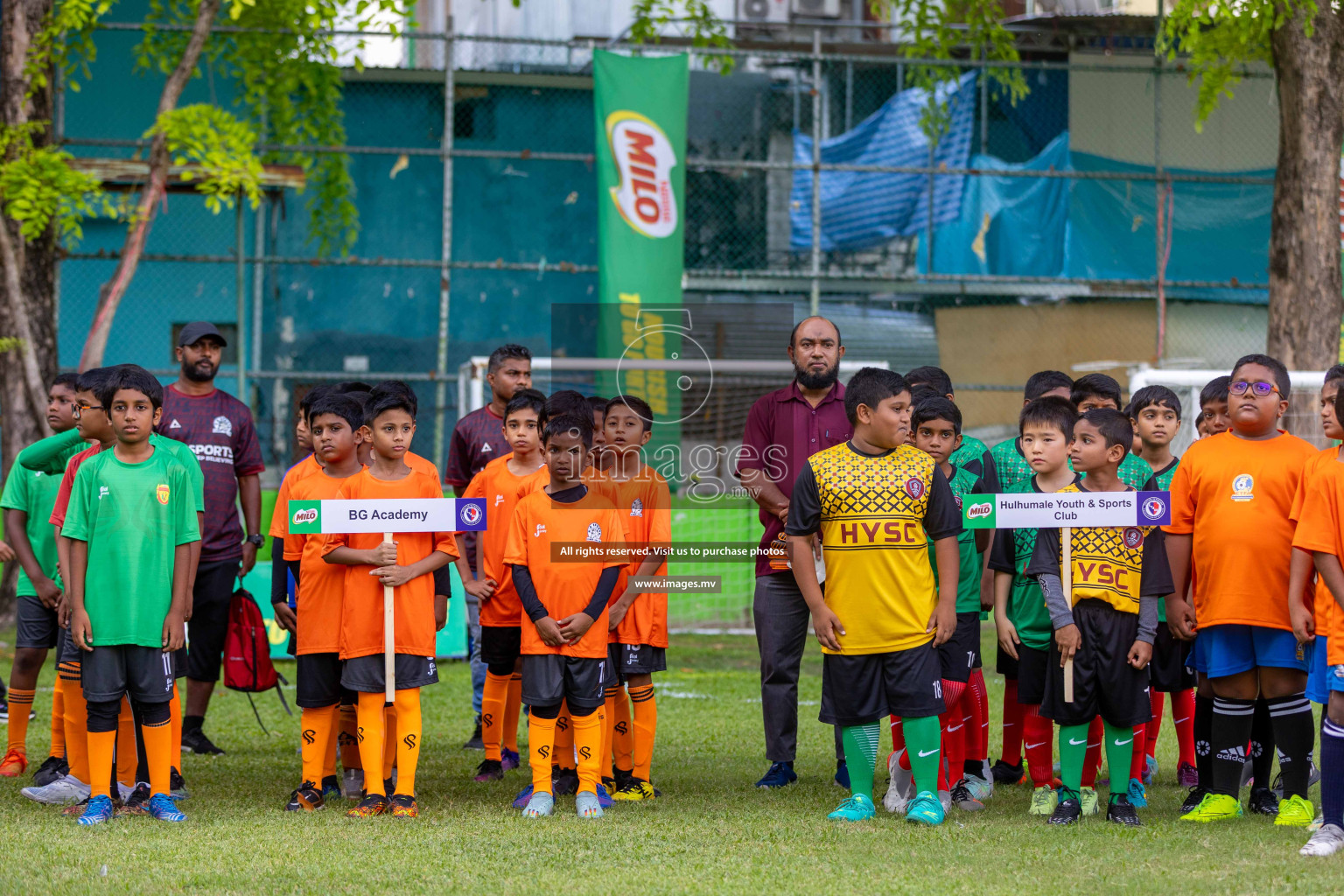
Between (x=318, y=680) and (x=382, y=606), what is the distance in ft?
1.40

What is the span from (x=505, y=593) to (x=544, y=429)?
93 centimetres

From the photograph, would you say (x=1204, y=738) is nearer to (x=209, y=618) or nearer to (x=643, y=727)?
(x=643, y=727)

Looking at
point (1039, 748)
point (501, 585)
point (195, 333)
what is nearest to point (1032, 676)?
point (1039, 748)

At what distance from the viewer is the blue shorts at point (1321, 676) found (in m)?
5.26

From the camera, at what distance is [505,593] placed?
6.73 metres

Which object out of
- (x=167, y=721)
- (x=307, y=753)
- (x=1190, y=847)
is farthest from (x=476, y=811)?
(x=1190, y=847)

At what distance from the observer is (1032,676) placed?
19.9 feet

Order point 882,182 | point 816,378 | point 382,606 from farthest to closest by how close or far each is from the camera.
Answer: point 882,182, point 816,378, point 382,606

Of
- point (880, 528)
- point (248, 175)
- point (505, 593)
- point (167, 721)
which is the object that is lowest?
point (167, 721)

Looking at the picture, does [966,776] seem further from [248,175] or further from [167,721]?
[248,175]

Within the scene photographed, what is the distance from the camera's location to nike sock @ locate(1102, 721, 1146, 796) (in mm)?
5793

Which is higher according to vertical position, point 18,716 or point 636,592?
point 636,592

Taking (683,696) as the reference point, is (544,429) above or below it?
above

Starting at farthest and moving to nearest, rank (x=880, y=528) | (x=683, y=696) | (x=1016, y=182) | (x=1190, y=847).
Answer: (x=1016, y=182), (x=683, y=696), (x=880, y=528), (x=1190, y=847)
